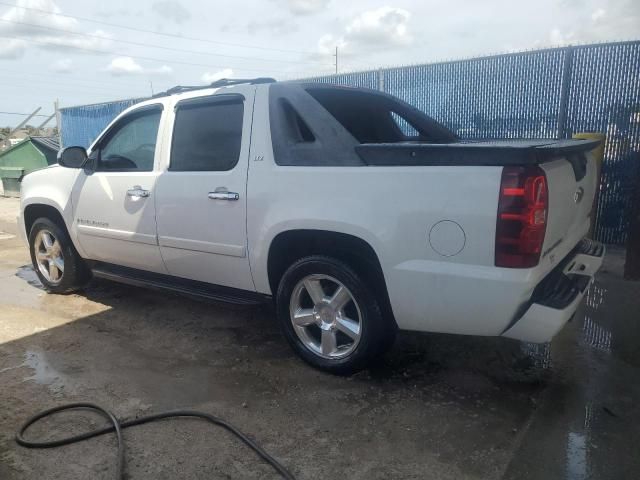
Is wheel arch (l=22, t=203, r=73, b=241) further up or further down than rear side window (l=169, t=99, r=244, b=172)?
further down

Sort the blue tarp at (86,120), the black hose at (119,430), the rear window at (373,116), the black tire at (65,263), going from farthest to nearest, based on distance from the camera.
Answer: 1. the blue tarp at (86,120)
2. the black tire at (65,263)
3. the rear window at (373,116)
4. the black hose at (119,430)

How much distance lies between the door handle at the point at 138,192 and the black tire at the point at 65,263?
1.23m

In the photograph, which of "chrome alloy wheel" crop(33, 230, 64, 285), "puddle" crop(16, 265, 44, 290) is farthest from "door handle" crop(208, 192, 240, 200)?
"puddle" crop(16, 265, 44, 290)

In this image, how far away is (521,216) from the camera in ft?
8.31

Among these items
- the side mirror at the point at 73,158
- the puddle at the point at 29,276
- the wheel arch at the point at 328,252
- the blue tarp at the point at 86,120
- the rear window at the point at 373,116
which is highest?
the blue tarp at the point at 86,120

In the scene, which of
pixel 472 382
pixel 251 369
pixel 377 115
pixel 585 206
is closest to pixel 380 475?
pixel 472 382

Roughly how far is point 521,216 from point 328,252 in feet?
3.99

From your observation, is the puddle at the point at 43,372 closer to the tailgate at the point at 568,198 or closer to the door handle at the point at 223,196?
the door handle at the point at 223,196

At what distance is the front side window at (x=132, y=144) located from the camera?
4177 mm

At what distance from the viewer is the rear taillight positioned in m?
2.53

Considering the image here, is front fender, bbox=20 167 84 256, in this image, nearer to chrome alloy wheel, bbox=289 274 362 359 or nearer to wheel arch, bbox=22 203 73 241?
wheel arch, bbox=22 203 73 241

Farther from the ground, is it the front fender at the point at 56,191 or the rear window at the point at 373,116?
the rear window at the point at 373,116

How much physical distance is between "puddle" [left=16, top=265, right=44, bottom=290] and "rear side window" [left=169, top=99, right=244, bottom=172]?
9.32 feet

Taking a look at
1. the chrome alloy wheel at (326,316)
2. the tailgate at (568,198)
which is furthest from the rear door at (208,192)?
the tailgate at (568,198)
